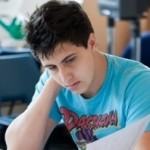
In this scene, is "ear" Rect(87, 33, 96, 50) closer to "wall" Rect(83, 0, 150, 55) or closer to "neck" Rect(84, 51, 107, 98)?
"neck" Rect(84, 51, 107, 98)

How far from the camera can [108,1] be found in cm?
253

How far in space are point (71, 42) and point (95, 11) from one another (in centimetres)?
258

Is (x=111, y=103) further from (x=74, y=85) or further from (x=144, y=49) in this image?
(x=144, y=49)

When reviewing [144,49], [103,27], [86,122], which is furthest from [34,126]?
[103,27]

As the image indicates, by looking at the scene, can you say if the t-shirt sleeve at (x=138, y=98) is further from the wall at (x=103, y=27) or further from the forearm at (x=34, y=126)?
the wall at (x=103, y=27)

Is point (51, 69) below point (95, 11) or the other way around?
the other way around

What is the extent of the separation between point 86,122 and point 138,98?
10.0 inches

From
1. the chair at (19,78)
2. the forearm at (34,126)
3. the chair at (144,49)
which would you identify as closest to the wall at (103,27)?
the chair at (144,49)

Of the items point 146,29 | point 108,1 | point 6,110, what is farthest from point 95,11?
point 6,110

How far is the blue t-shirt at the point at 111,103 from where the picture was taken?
1.25 metres

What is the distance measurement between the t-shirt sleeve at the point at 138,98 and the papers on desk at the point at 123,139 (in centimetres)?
9

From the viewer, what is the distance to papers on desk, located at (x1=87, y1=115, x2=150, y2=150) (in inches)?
41.7

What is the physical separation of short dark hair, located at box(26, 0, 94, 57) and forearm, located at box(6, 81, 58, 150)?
0.83 ft

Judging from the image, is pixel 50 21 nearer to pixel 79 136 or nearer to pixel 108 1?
pixel 79 136
